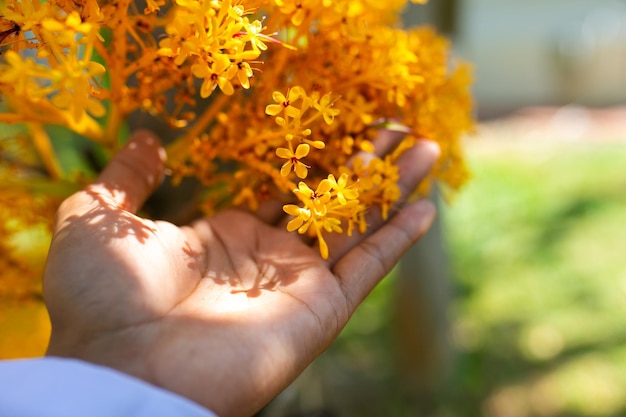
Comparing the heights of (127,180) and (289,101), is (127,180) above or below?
below

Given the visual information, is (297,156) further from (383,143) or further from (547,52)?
(547,52)

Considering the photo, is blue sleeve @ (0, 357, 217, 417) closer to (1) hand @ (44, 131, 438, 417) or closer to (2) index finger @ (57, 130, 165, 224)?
(1) hand @ (44, 131, 438, 417)

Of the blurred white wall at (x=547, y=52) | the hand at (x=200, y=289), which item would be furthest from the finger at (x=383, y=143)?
the blurred white wall at (x=547, y=52)

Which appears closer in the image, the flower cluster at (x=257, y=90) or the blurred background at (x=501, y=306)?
the flower cluster at (x=257, y=90)

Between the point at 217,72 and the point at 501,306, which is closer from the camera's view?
the point at 217,72

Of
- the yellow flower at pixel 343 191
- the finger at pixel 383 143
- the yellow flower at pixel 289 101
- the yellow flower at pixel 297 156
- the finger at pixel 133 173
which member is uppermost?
the yellow flower at pixel 289 101

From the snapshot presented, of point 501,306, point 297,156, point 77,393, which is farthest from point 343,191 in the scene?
point 501,306

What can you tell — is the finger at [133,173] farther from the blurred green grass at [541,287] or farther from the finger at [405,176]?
the blurred green grass at [541,287]

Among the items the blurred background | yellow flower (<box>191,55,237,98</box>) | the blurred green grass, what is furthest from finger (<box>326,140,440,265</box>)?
the blurred green grass
